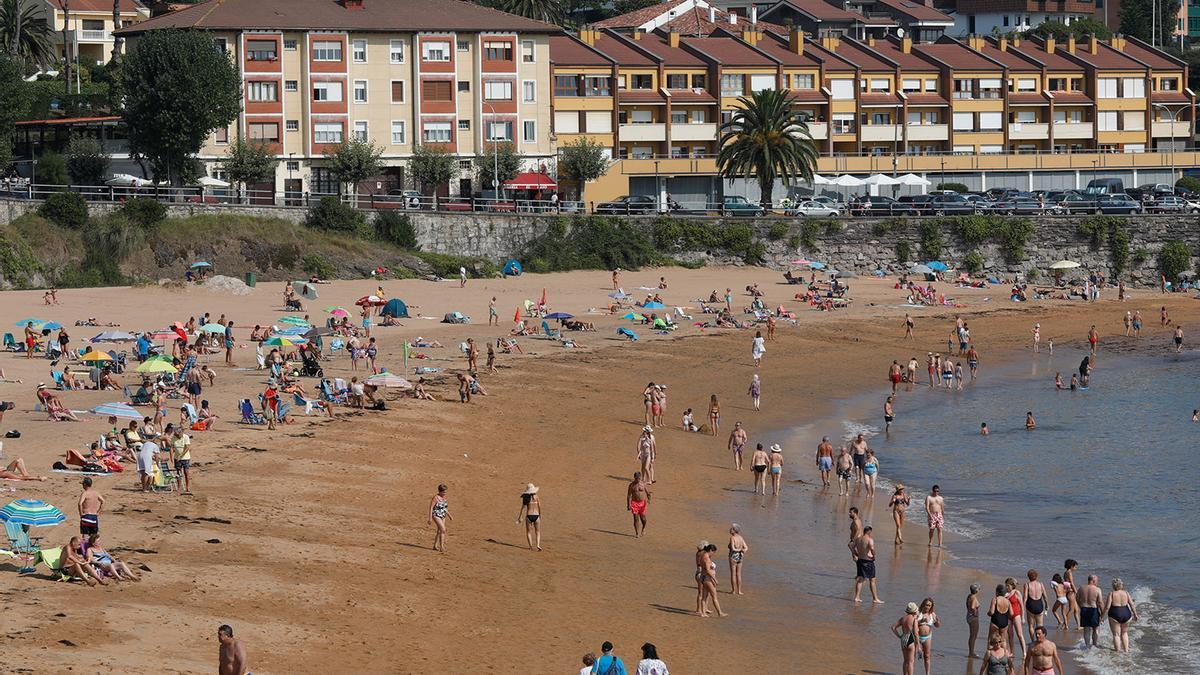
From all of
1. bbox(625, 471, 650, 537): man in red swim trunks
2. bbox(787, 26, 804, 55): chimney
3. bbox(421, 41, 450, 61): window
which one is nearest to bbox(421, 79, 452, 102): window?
bbox(421, 41, 450, 61): window

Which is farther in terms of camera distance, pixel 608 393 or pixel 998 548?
pixel 608 393

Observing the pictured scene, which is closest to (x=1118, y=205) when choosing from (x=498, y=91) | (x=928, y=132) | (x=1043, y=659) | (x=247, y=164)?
(x=928, y=132)

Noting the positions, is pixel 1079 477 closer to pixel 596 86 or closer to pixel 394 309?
pixel 394 309

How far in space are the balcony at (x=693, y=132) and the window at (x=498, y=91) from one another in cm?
1344

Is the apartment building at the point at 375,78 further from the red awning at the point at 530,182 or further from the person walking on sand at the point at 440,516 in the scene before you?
the person walking on sand at the point at 440,516

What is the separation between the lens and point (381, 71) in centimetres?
7650

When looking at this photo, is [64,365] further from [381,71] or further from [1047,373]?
[381,71]

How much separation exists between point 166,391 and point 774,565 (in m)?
16.0

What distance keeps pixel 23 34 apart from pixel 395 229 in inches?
1763

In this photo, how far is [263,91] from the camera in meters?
74.9

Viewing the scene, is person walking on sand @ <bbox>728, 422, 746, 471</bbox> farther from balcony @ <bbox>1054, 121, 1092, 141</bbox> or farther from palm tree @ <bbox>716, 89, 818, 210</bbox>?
balcony @ <bbox>1054, 121, 1092, 141</bbox>

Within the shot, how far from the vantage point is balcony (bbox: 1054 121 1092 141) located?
98.0m

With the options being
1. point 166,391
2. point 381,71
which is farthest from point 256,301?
point 381,71

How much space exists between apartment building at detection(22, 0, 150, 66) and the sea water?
80.8 m
